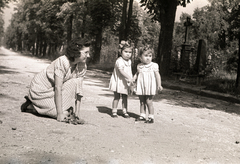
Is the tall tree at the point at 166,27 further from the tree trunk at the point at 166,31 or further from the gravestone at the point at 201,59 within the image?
the gravestone at the point at 201,59

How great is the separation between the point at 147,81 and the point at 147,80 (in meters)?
0.02

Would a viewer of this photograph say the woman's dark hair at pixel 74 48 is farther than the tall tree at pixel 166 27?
No

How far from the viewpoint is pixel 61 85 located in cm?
559

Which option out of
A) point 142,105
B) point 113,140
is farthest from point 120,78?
point 113,140

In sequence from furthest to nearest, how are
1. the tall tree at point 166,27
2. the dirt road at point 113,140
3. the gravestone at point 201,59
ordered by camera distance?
1. the gravestone at point 201,59
2. the tall tree at point 166,27
3. the dirt road at point 113,140

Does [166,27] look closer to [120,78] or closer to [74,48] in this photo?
[120,78]

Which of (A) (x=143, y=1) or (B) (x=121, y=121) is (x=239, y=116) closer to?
(B) (x=121, y=121)

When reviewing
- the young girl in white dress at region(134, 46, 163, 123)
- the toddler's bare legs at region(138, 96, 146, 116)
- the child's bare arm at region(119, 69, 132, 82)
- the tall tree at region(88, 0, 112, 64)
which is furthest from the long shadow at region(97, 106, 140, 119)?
the tall tree at region(88, 0, 112, 64)

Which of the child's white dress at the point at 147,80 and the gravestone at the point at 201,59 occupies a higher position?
the gravestone at the point at 201,59

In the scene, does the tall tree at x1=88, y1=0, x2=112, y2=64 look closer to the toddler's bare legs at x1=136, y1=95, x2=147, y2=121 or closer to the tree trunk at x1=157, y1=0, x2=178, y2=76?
the tree trunk at x1=157, y1=0, x2=178, y2=76

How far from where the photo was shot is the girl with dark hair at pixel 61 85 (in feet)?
18.3

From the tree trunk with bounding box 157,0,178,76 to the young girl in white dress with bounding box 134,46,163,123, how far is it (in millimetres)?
10884

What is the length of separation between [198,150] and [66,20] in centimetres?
3152

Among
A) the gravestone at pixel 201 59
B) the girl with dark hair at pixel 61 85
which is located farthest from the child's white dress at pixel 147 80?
the gravestone at pixel 201 59
